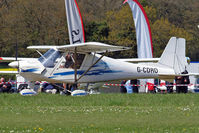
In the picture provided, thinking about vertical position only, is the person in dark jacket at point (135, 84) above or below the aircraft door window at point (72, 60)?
below

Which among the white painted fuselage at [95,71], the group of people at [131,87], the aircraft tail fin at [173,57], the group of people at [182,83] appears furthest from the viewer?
the group of people at [131,87]

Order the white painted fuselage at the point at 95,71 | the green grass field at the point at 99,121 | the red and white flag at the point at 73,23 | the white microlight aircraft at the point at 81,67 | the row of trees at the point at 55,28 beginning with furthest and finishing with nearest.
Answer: the row of trees at the point at 55,28, the red and white flag at the point at 73,23, the white microlight aircraft at the point at 81,67, the white painted fuselage at the point at 95,71, the green grass field at the point at 99,121

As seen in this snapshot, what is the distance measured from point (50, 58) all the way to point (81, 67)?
1.64 meters

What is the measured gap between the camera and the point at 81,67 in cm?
2017

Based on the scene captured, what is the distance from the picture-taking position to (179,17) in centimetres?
6775

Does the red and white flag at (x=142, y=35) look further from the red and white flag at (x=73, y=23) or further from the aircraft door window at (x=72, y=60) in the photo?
the aircraft door window at (x=72, y=60)

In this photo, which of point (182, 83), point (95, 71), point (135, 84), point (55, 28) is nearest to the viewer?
point (95, 71)

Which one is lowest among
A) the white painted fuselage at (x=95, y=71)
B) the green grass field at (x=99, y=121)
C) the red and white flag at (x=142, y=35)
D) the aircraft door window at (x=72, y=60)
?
the green grass field at (x=99, y=121)

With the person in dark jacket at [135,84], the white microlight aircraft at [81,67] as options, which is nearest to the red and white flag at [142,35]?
the person in dark jacket at [135,84]

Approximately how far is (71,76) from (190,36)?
44.6 meters

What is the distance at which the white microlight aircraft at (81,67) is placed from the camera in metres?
18.8

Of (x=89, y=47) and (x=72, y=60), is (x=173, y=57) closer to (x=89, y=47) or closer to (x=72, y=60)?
(x=89, y=47)

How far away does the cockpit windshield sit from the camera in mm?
19125

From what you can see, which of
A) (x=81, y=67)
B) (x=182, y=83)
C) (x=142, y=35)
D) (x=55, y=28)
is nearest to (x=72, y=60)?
(x=81, y=67)
